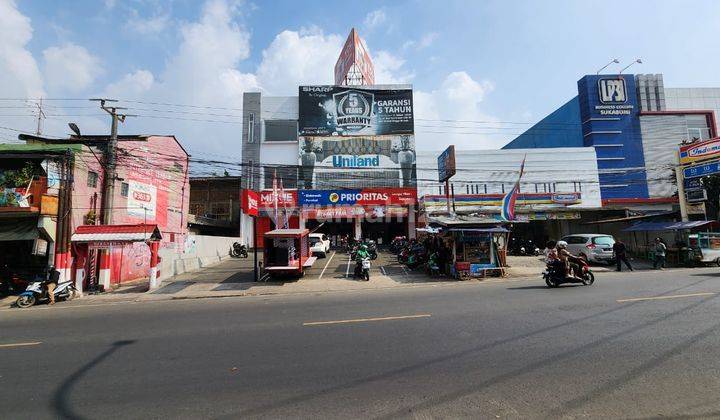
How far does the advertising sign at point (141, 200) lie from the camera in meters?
20.8

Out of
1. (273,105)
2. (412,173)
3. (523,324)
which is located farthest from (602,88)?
(523,324)

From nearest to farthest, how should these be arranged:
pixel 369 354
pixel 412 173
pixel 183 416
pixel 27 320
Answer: pixel 183 416 → pixel 369 354 → pixel 27 320 → pixel 412 173

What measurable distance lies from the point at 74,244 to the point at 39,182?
275cm

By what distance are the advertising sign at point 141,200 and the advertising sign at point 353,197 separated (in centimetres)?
1388

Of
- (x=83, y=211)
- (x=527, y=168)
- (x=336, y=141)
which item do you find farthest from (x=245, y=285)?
(x=527, y=168)

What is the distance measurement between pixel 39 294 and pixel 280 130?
31552 mm

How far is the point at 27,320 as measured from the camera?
1005 centimetres

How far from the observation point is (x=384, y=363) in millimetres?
5191

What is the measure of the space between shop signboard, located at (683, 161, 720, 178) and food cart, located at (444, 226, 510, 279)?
15.5 meters

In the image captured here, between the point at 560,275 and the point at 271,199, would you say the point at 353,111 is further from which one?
the point at 560,275

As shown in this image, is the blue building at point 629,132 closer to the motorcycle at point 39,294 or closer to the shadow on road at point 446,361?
the shadow on road at point 446,361

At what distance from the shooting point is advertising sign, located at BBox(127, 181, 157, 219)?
20.8 meters

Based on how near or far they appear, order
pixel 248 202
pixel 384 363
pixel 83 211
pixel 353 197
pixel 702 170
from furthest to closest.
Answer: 1. pixel 353 197
2. pixel 702 170
3. pixel 248 202
4. pixel 83 211
5. pixel 384 363

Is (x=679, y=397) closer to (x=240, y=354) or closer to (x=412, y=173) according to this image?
(x=240, y=354)
